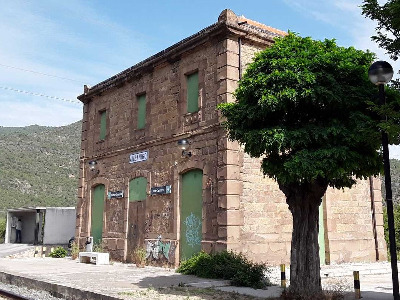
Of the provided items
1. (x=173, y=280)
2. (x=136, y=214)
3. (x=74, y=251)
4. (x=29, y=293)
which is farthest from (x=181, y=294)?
(x=74, y=251)

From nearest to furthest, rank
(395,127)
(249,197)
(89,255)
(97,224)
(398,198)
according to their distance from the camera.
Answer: (395,127) → (249,197) → (89,255) → (97,224) → (398,198)

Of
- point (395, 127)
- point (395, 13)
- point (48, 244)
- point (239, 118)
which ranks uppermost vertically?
point (395, 13)

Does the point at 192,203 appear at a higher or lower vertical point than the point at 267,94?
lower

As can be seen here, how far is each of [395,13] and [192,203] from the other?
8.58m

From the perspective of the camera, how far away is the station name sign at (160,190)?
1435 centimetres

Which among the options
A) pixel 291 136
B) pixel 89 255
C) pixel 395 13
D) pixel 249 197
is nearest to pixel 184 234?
pixel 249 197

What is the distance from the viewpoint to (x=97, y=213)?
1817 centimetres

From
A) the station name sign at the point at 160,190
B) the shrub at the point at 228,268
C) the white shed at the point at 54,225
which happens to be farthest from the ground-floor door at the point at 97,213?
the shrub at the point at 228,268

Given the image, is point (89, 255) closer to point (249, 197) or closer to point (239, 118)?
point (249, 197)

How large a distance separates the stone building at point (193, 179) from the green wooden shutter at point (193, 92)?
0.13 feet

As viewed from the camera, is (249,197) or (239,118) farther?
(249,197)

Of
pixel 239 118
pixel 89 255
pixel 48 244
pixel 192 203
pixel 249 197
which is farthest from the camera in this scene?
pixel 48 244

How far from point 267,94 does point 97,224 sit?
41.2ft

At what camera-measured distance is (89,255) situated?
50.8 feet
